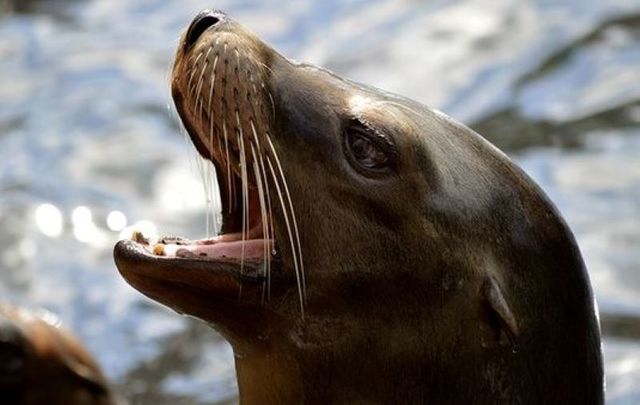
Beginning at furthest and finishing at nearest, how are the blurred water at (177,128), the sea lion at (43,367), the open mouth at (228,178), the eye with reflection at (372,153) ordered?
1. the blurred water at (177,128)
2. the sea lion at (43,367)
3. the eye with reflection at (372,153)
4. the open mouth at (228,178)

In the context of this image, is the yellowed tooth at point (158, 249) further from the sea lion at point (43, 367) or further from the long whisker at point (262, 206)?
the sea lion at point (43, 367)

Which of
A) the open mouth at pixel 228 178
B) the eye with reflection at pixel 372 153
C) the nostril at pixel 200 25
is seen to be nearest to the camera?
the open mouth at pixel 228 178

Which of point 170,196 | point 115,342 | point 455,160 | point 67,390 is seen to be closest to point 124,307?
point 115,342

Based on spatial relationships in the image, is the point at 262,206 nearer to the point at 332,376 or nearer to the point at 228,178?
the point at 228,178

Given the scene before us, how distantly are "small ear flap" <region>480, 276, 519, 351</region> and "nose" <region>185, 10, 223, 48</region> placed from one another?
1.10 meters

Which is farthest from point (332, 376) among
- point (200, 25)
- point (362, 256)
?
point (200, 25)

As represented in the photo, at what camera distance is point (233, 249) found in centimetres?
548

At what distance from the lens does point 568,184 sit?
10.7 metres

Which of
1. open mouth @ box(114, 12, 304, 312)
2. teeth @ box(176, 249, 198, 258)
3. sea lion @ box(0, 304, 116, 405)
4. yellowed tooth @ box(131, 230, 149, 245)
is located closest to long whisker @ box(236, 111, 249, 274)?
open mouth @ box(114, 12, 304, 312)

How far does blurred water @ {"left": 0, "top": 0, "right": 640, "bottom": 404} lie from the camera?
380 inches

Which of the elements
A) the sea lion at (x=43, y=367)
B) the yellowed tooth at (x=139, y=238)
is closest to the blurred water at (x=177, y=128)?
the sea lion at (x=43, y=367)

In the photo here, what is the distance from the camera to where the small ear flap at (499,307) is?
5.46 meters

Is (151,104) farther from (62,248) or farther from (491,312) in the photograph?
(491,312)

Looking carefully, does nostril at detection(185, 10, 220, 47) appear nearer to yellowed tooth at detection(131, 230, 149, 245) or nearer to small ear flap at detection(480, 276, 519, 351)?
yellowed tooth at detection(131, 230, 149, 245)
